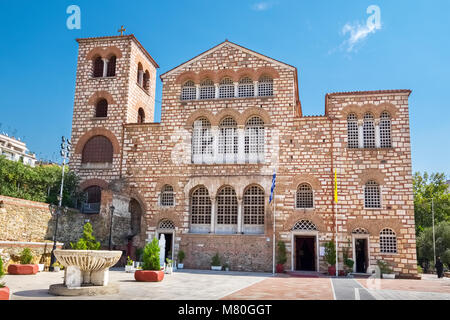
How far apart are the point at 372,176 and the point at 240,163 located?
8536 millimetres

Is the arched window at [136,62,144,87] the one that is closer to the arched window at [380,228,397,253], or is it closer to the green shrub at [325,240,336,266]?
the green shrub at [325,240,336,266]

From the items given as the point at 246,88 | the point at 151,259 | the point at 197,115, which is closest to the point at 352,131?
the point at 246,88

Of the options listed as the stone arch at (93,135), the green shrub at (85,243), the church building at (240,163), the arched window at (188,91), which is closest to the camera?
the green shrub at (85,243)

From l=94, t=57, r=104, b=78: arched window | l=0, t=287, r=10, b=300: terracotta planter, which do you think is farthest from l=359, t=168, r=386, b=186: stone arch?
l=0, t=287, r=10, b=300: terracotta planter

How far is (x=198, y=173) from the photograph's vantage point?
27.8 metres

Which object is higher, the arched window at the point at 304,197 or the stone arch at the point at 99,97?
the stone arch at the point at 99,97

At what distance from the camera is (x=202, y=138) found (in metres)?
28.5

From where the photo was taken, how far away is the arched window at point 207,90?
29.2m

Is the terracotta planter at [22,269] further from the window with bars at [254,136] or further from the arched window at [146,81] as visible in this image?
the arched window at [146,81]

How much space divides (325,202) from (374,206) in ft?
10.0

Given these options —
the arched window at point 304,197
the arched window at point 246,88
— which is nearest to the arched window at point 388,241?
the arched window at point 304,197
